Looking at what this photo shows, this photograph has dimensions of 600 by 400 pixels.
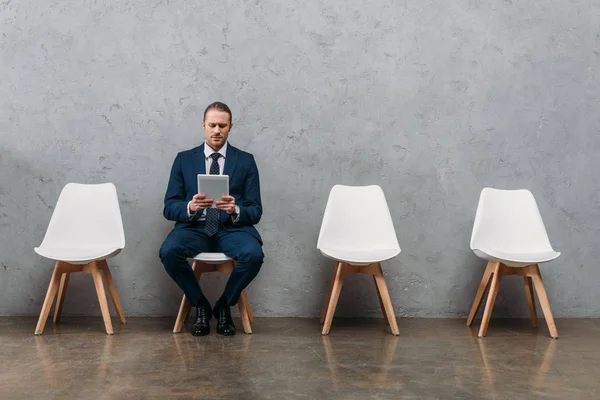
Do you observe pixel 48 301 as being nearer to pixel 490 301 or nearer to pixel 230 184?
pixel 230 184

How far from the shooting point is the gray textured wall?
14.2ft

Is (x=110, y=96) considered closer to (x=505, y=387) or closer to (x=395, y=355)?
(x=395, y=355)

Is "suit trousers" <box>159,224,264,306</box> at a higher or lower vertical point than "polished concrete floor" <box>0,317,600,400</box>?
higher

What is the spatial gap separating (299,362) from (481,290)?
5.08 feet

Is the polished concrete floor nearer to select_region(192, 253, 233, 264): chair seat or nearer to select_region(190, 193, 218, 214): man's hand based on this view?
select_region(192, 253, 233, 264): chair seat

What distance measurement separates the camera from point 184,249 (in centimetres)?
364

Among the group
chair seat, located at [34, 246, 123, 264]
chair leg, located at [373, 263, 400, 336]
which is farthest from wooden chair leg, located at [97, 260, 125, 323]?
chair leg, located at [373, 263, 400, 336]

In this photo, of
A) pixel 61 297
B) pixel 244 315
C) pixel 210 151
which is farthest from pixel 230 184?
pixel 61 297

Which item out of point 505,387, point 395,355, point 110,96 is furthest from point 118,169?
point 505,387

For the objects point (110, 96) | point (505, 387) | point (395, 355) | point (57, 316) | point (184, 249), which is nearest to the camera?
point (505, 387)

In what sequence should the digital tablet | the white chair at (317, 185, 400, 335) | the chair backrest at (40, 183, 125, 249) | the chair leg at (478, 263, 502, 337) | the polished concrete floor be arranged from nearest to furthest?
the polished concrete floor → the digital tablet → the chair leg at (478, 263, 502, 337) → the white chair at (317, 185, 400, 335) → the chair backrest at (40, 183, 125, 249)

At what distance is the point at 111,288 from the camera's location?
3.99 m

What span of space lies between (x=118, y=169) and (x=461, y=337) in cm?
238

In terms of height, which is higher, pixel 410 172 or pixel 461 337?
pixel 410 172
